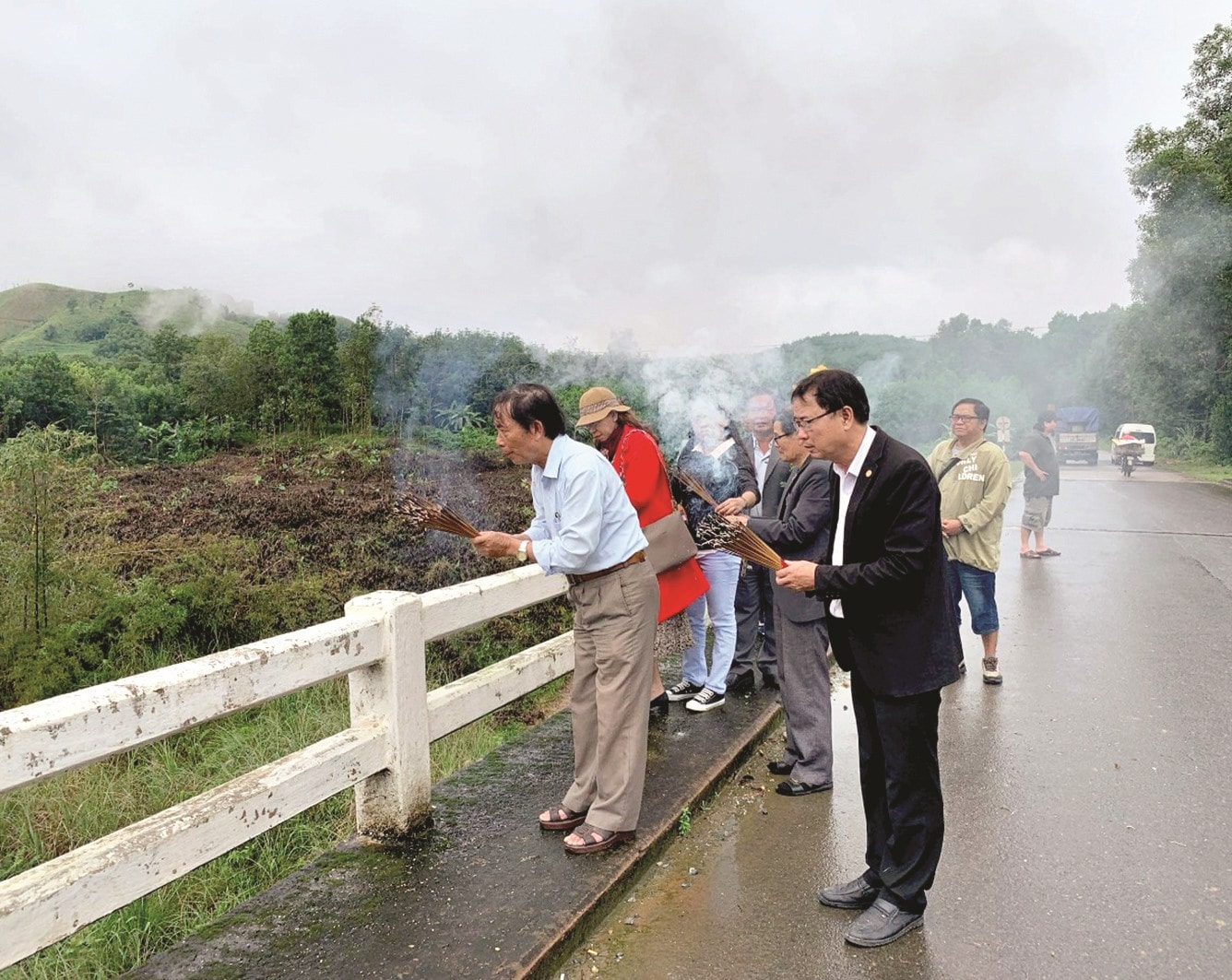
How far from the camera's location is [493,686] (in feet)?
12.9

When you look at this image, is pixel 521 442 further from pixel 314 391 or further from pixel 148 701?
pixel 314 391

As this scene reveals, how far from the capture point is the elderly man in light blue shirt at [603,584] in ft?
10.3

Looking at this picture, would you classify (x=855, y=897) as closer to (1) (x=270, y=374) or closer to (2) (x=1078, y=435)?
(1) (x=270, y=374)

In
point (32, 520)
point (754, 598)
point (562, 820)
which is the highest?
point (32, 520)

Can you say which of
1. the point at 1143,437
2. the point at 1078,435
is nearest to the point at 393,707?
the point at 1078,435

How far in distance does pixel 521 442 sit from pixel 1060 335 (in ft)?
222

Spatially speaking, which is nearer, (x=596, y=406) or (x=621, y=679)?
(x=621, y=679)

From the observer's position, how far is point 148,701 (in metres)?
2.37

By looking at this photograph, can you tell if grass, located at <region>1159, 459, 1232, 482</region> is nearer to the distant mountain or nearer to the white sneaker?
the white sneaker

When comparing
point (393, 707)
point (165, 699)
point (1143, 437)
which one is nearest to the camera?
point (165, 699)

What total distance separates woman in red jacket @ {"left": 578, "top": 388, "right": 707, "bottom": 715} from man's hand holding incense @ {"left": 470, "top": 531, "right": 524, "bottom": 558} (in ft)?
2.74

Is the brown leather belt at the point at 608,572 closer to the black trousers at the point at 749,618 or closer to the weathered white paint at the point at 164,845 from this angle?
the weathered white paint at the point at 164,845

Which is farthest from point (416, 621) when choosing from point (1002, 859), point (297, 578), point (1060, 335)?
point (1060, 335)

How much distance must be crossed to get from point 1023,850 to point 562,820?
1873 mm
